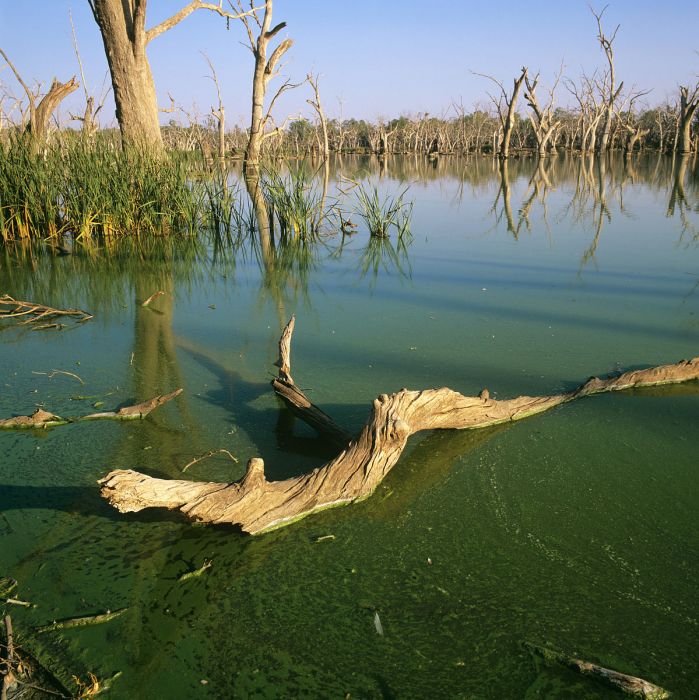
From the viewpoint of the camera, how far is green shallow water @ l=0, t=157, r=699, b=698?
145cm

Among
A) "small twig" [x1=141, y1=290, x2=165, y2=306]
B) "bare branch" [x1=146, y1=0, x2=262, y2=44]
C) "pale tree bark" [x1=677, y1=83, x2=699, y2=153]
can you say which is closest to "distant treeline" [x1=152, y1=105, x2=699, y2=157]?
"pale tree bark" [x1=677, y1=83, x2=699, y2=153]

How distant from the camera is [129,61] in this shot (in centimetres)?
792

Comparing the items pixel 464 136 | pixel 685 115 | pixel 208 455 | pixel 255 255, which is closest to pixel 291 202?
pixel 255 255

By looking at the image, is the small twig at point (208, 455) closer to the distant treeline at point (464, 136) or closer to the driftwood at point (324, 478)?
the driftwood at point (324, 478)

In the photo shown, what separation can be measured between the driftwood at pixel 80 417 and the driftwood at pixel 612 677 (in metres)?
1.73

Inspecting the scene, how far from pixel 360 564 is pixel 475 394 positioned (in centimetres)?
131

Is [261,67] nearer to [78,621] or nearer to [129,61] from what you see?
[129,61]

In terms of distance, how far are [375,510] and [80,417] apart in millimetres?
1320

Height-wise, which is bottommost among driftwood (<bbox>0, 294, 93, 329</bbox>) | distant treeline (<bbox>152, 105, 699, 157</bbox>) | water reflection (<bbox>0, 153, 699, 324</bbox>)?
driftwood (<bbox>0, 294, 93, 329</bbox>)

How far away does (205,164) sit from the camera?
6945mm

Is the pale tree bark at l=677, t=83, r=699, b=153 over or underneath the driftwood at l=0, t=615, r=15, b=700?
over

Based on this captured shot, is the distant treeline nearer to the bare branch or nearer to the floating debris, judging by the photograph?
the bare branch

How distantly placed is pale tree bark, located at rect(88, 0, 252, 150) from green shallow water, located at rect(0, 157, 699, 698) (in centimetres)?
414

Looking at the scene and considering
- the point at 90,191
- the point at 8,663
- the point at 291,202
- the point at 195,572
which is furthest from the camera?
the point at 291,202
